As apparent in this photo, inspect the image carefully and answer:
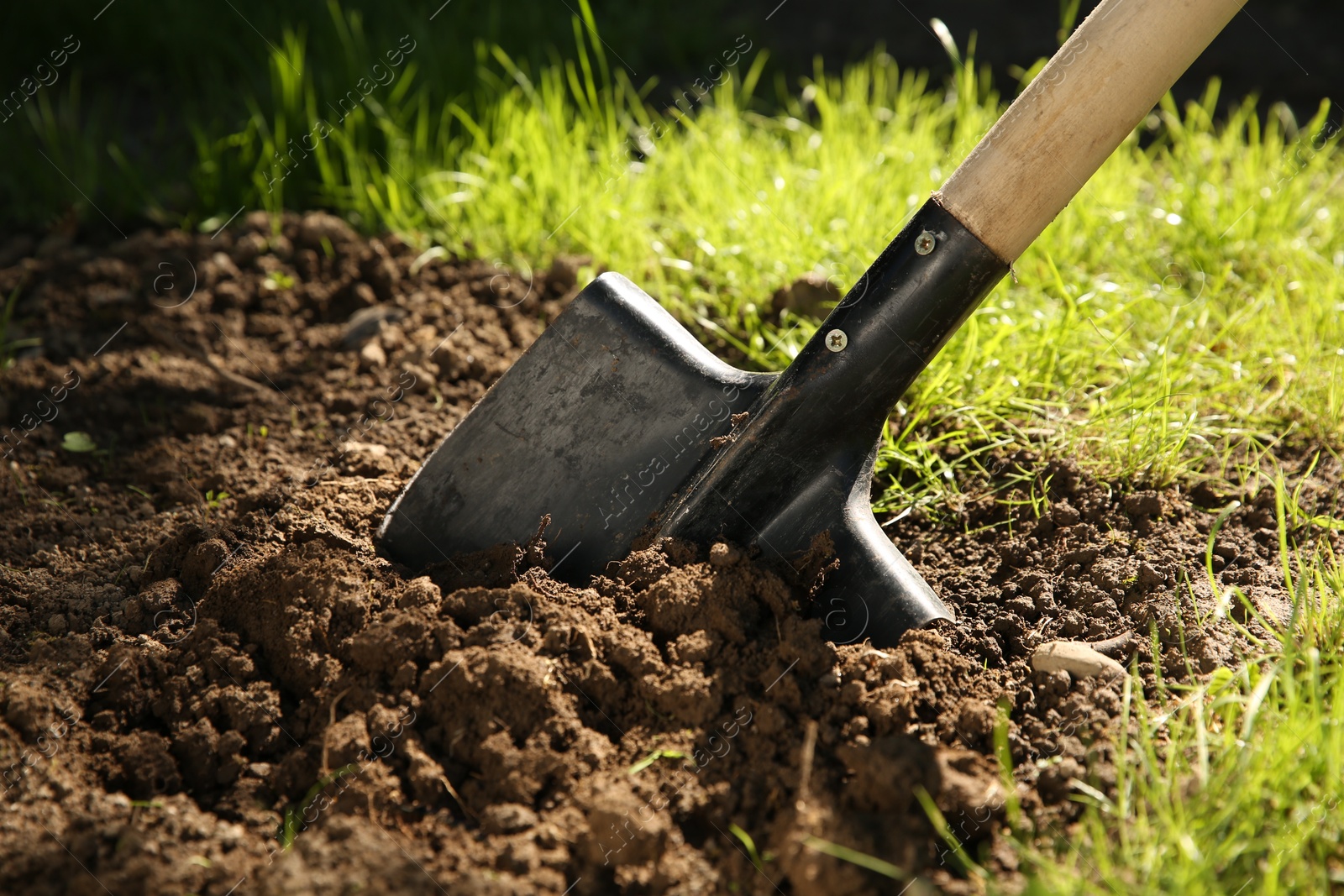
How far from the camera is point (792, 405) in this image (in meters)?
1.61

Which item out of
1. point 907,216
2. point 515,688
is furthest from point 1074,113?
point 515,688

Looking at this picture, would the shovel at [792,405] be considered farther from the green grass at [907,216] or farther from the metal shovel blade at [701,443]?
the green grass at [907,216]

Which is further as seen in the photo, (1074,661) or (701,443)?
(701,443)

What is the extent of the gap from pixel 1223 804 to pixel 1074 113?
97 centimetres

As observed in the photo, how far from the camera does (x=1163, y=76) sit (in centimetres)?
146

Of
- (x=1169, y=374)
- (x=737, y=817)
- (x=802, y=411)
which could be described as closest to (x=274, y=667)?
(x=737, y=817)

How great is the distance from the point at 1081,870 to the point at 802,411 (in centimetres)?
77

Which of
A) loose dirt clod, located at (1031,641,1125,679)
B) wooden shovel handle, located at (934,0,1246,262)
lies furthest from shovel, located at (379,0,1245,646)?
loose dirt clod, located at (1031,641,1125,679)

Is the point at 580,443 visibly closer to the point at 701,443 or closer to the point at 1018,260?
the point at 701,443

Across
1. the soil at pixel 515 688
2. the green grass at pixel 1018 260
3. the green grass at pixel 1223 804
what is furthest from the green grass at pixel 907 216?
the green grass at pixel 1223 804

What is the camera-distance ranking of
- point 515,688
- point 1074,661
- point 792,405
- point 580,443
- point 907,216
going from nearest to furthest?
point 515,688 → point 1074,661 → point 792,405 → point 580,443 → point 907,216

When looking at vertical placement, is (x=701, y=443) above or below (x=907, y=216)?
below

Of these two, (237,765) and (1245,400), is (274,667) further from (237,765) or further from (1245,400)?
(1245,400)

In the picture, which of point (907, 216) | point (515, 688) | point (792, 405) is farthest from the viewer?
point (907, 216)
